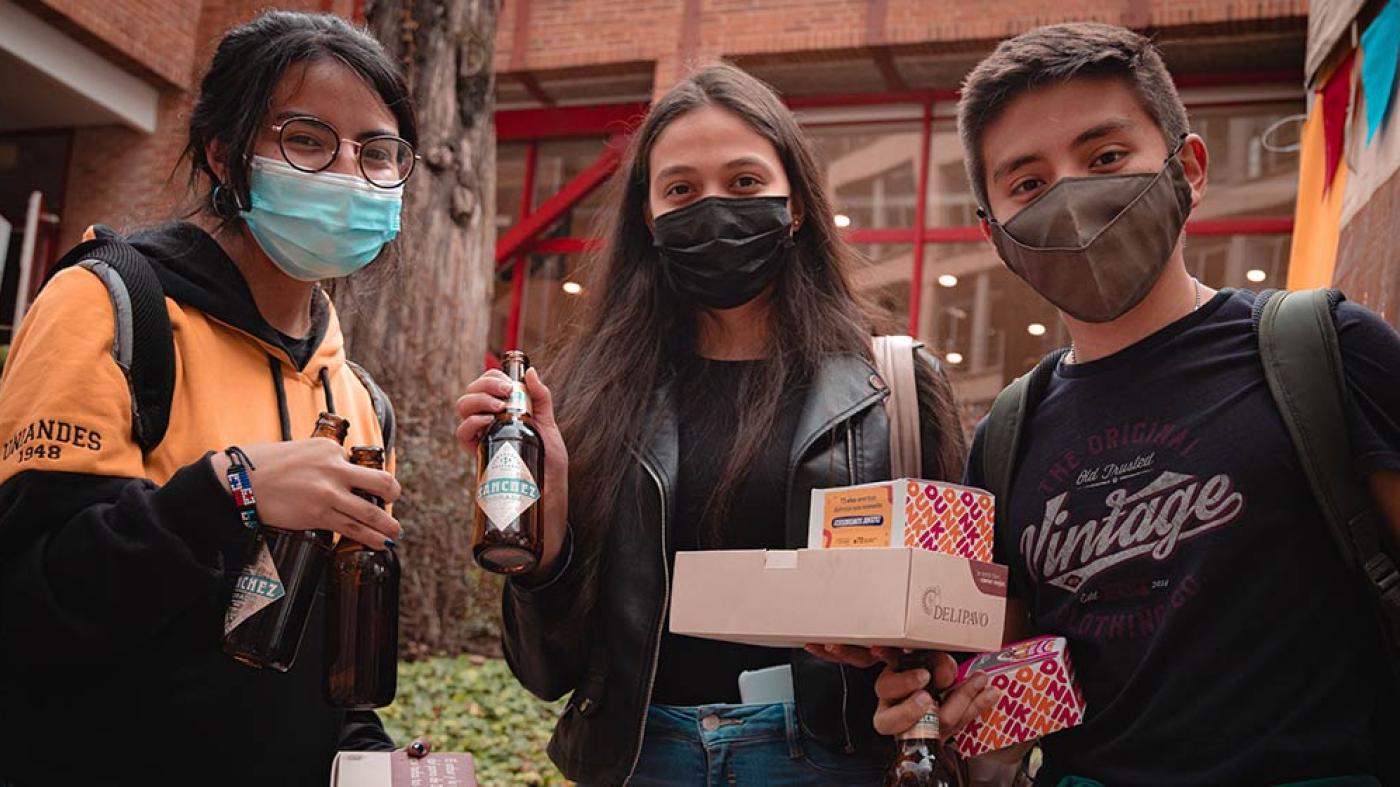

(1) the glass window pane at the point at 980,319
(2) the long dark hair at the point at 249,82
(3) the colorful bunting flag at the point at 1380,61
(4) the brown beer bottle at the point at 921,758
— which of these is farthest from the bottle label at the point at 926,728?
(1) the glass window pane at the point at 980,319

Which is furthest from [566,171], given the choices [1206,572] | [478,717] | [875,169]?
[1206,572]

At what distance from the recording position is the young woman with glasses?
2.10 metres

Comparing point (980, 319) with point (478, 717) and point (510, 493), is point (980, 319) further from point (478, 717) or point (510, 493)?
point (510, 493)

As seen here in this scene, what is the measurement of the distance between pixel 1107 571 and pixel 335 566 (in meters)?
1.54

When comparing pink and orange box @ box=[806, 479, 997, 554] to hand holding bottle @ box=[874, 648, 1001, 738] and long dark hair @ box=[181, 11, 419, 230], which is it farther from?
long dark hair @ box=[181, 11, 419, 230]

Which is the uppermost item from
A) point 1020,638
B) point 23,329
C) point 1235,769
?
point 23,329

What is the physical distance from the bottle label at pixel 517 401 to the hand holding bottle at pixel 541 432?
0.01 meters

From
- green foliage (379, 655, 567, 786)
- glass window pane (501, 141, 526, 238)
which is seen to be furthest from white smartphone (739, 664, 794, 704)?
glass window pane (501, 141, 526, 238)

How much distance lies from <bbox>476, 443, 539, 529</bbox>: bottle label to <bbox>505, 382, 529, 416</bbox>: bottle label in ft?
0.31

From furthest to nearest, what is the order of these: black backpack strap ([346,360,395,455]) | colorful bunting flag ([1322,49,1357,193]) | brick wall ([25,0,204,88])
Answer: brick wall ([25,0,204,88])
colorful bunting flag ([1322,49,1357,193])
black backpack strap ([346,360,395,455])

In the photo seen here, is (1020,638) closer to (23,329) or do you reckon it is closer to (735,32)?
(23,329)

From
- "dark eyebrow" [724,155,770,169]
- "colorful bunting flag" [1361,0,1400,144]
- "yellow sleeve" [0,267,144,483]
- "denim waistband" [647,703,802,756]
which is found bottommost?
"denim waistband" [647,703,802,756]

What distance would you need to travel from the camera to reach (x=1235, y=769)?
1959mm

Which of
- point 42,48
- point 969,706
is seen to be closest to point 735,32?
point 42,48
